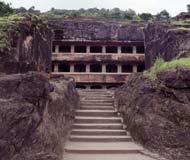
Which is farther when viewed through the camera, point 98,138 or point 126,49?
point 126,49

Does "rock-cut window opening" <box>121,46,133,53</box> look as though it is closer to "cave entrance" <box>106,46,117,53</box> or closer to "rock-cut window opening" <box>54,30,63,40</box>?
"cave entrance" <box>106,46,117,53</box>

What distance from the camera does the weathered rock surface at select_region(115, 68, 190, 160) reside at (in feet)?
28.9

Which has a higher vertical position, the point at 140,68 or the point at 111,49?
the point at 111,49

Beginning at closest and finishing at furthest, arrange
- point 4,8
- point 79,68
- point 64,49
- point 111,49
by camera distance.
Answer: point 4,8 < point 79,68 < point 64,49 < point 111,49

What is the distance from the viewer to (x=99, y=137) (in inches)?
395

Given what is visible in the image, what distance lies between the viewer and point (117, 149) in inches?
355

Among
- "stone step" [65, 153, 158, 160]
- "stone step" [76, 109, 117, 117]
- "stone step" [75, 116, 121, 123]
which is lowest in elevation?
"stone step" [65, 153, 158, 160]

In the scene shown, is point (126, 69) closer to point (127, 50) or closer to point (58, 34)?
point (127, 50)

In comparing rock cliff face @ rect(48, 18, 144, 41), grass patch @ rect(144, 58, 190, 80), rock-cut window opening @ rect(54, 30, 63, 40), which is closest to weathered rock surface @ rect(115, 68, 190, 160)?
grass patch @ rect(144, 58, 190, 80)

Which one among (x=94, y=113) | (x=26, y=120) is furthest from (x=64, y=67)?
(x=26, y=120)

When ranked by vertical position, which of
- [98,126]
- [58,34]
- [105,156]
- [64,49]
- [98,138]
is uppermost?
[58,34]

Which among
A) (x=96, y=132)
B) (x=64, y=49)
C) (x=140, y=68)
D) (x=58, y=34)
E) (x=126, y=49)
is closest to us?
(x=96, y=132)

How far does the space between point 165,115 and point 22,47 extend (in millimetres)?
6451

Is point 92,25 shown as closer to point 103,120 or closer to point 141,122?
point 103,120
